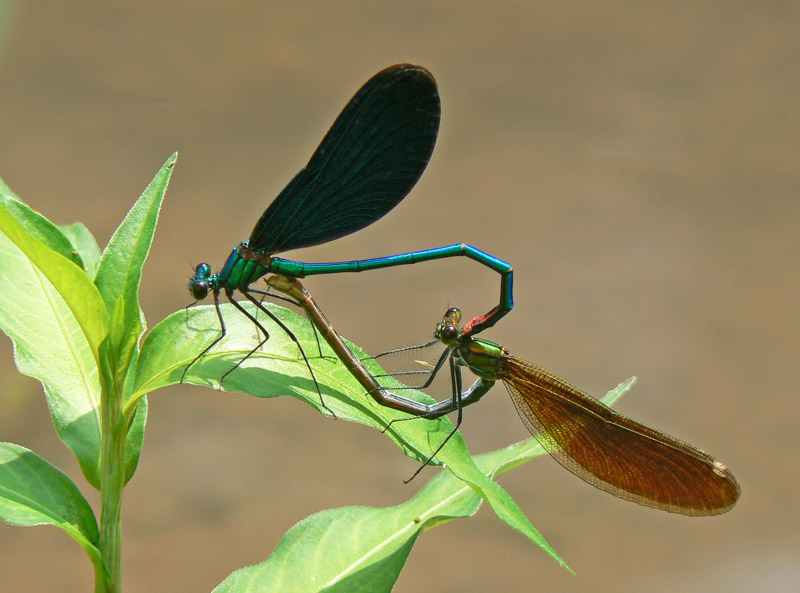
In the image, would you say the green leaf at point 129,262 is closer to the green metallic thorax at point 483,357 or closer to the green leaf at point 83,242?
the green leaf at point 83,242

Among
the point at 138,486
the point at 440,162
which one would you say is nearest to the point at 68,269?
the point at 138,486

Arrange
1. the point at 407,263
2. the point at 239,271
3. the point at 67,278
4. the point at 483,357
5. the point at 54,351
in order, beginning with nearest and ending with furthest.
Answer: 1. the point at 67,278
2. the point at 54,351
3. the point at 239,271
4. the point at 407,263
5. the point at 483,357

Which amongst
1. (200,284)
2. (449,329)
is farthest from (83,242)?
(449,329)

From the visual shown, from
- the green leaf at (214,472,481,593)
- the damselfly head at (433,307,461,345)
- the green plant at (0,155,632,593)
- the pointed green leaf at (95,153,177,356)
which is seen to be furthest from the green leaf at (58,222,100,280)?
the damselfly head at (433,307,461,345)

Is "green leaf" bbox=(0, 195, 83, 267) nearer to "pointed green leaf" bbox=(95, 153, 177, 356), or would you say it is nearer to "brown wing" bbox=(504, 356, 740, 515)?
"pointed green leaf" bbox=(95, 153, 177, 356)

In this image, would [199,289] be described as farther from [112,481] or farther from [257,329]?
[112,481]

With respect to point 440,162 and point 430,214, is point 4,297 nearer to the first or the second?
point 430,214

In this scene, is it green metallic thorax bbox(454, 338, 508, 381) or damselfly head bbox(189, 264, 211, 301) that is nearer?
damselfly head bbox(189, 264, 211, 301)
